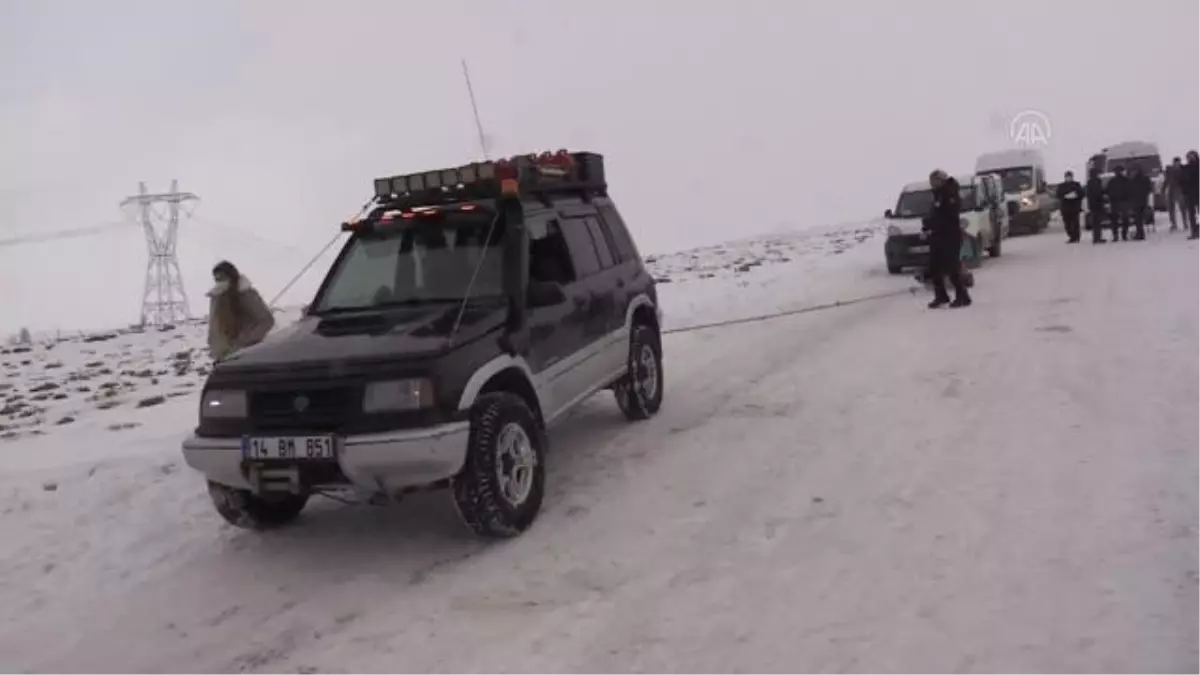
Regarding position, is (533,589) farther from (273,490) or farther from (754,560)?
(273,490)

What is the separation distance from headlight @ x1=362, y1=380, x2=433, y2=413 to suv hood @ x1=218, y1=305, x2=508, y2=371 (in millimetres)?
158

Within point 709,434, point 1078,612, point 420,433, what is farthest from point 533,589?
point 709,434

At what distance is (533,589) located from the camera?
5094 millimetres

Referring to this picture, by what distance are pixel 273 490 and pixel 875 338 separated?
7916 mm

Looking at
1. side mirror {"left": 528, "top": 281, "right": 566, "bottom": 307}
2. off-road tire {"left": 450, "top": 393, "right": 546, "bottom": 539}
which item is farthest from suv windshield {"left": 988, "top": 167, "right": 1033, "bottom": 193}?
off-road tire {"left": 450, "top": 393, "right": 546, "bottom": 539}

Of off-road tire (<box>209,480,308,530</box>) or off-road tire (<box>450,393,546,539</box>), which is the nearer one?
off-road tire (<box>450,393,546,539</box>)

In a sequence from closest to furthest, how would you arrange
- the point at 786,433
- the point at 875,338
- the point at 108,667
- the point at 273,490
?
the point at 108,667 → the point at 273,490 → the point at 786,433 → the point at 875,338

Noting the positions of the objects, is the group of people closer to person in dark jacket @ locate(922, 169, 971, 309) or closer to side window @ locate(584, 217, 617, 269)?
person in dark jacket @ locate(922, 169, 971, 309)

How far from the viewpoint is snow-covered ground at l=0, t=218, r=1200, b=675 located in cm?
432

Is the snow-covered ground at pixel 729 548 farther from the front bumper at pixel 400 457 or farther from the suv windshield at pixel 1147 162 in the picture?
the suv windshield at pixel 1147 162

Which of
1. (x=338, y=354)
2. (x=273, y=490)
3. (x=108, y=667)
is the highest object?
(x=338, y=354)

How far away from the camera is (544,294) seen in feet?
21.3

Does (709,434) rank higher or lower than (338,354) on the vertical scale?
lower

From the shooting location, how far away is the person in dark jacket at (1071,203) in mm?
22734
